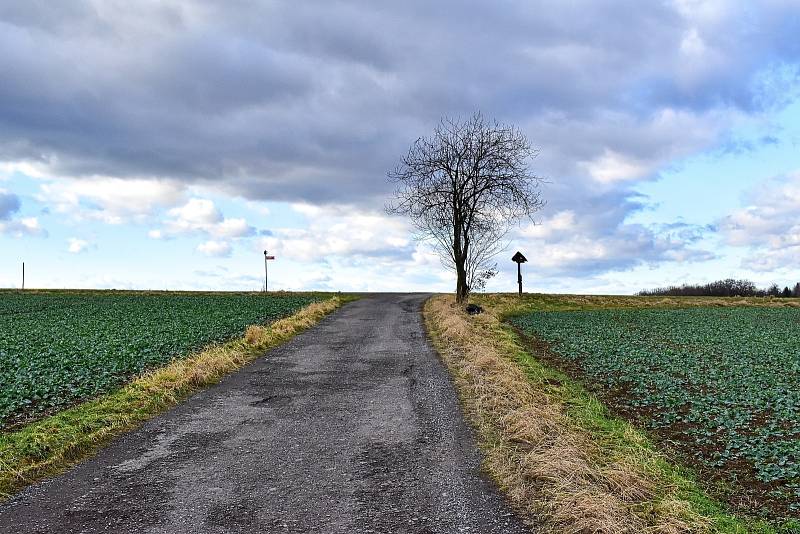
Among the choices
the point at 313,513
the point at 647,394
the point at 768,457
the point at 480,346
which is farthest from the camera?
the point at 480,346

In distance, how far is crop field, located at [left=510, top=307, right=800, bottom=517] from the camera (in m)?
8.20

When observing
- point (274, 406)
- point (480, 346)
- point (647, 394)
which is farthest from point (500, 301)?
point (274, 406)

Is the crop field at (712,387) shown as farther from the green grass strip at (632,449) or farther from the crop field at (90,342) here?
the crop field at (90,342)

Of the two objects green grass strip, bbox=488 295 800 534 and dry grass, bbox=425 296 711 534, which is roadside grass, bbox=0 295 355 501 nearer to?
dry grass, bbox=425 296 711 534

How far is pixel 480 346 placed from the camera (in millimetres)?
16531

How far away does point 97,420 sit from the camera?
31.7 feet

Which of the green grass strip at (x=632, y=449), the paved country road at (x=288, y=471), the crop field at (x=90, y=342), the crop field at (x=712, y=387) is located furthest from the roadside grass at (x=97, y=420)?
the crop field at (x=712, y=387)

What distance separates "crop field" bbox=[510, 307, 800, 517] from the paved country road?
363 centimetres

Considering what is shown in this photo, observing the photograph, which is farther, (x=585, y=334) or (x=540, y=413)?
(x=585, y=334)

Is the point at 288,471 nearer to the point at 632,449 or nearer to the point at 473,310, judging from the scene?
the point at 632,449

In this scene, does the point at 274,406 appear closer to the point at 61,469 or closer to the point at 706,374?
the point at 61,469

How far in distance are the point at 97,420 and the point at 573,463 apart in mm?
7636

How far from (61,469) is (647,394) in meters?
11.1

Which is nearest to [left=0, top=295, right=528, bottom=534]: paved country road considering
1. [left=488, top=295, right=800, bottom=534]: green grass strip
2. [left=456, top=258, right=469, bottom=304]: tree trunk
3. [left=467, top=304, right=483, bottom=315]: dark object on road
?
[left=488, top=295, right=800, bottom=534]: green grass strip
